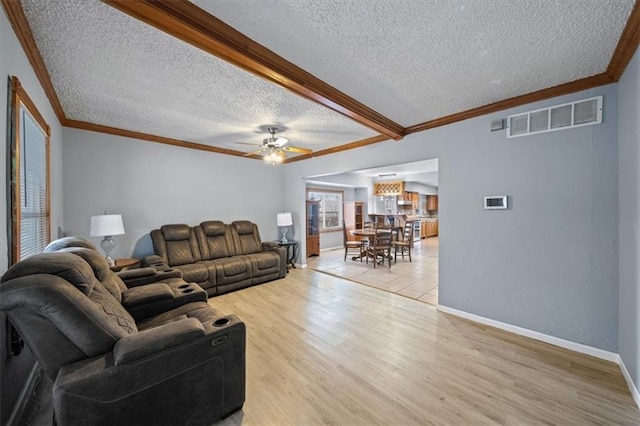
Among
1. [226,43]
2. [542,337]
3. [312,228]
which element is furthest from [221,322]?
[312,228]

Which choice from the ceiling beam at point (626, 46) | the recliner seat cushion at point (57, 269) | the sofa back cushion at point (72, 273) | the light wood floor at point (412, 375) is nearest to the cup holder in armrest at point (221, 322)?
the sofa back cushion at point (72, 273)

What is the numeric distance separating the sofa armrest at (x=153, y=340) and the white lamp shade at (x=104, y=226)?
8.23 feet

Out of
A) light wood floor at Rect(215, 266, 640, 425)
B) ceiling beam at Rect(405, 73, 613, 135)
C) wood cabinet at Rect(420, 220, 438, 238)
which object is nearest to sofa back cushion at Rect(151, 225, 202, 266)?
light wood floor at Rect(215, 266, 640, 425)

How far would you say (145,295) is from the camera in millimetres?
2178

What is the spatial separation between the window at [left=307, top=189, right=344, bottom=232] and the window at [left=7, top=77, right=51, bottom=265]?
580cm

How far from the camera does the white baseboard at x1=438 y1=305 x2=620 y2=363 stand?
227cm

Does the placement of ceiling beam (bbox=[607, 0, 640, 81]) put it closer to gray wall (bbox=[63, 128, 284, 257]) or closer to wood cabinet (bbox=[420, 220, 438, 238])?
gray wall (bbox=[63, 128, 284, 257])

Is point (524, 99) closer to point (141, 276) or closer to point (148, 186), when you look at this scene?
point (141, 276)

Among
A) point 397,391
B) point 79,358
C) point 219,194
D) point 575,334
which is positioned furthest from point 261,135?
point 575,334

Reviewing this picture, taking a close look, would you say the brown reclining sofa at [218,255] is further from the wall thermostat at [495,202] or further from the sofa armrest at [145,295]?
the wall thermostat at [495,202]

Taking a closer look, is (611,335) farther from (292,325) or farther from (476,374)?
(292,325)

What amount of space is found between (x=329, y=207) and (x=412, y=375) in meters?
6.48

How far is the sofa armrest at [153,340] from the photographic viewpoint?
127 cm

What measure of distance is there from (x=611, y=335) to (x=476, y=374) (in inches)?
52.8
